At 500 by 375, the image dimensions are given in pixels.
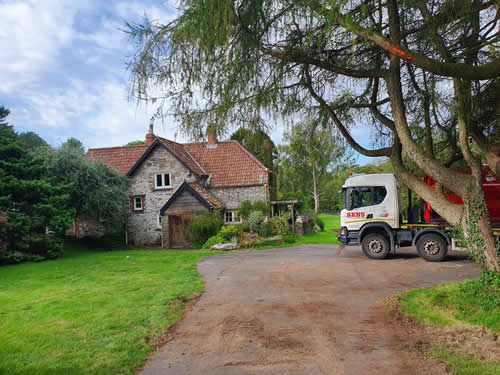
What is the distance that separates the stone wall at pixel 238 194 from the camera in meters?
26.2

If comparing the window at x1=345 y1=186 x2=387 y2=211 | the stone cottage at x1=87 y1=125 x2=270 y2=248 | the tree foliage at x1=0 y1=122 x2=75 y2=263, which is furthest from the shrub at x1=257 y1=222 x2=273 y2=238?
the tree foliage at x1=0 y1=122 x2=75 y2=263

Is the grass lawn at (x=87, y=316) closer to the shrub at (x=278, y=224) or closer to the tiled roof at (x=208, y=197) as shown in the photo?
the shrub at (x=278, y=224)

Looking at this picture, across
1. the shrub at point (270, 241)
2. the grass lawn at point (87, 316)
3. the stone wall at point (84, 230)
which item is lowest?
the grass lawn at point (87, 316)

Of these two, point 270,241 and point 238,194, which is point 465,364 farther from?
point 238,194

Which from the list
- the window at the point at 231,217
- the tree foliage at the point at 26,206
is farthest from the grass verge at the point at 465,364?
the window at the point at 231,217

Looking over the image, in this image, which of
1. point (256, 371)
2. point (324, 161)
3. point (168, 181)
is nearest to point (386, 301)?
point (324, 161)

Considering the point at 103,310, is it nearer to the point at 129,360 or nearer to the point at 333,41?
the point at 129,360

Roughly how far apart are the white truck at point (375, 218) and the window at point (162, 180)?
1553cm

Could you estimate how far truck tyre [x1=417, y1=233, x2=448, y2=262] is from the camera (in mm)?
12938

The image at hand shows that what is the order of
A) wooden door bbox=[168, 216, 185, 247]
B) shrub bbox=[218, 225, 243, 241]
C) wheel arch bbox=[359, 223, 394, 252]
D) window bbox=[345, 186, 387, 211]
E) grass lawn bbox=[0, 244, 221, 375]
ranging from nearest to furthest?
grass lawn bbox=[0, 244, 221, 375] < wheel arch bbox=[359, 223, 394, 252] < window bbox=[345, 186, 387, 211] < shrub bbox=[218, 225, 243, 241] < wooden door bbox=[168, 216, 185, 247]

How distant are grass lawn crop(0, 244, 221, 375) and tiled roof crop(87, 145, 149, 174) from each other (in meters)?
16.5

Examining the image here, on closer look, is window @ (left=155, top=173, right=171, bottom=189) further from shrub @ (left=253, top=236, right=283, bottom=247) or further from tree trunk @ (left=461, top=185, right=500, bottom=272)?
tree trunk @ (left=461, top=185, right=500, bottom=272)

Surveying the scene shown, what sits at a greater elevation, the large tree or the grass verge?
the large tree

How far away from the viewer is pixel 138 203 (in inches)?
1087
